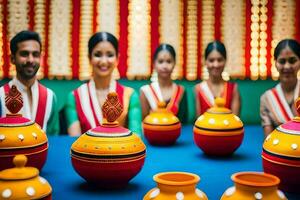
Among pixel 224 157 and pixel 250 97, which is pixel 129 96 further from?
pixel 250 97

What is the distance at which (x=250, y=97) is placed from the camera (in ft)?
11.3

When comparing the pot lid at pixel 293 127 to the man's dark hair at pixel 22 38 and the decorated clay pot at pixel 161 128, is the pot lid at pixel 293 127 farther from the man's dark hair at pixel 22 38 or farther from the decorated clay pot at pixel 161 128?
the man's dark hair at pixel 22 38

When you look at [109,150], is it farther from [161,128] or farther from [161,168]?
[161,128]

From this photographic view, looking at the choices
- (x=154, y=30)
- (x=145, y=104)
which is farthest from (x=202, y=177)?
(x=154, y=30)

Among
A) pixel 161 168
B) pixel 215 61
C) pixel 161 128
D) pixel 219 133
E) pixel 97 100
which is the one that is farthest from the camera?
pixel 215 61

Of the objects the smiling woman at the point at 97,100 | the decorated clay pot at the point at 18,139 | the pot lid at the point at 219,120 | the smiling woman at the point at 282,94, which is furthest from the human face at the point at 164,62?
the decorated clay pot at the point at 18,139

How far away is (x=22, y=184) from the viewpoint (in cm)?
81

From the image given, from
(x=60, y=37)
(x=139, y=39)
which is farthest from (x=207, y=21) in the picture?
(x=60, y=37)

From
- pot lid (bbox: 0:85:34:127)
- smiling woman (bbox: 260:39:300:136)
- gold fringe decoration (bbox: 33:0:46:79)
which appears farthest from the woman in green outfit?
pot lid (bbox: 0:85:34:127)

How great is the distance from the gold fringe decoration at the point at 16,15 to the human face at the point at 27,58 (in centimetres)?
108

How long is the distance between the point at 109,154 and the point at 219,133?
516mm

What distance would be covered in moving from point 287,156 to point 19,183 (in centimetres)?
61

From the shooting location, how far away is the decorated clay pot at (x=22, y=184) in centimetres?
80

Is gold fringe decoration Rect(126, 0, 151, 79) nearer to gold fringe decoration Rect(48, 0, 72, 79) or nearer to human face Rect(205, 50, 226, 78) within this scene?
gold fringe decoration Rect(48, 0, 72, 79)
